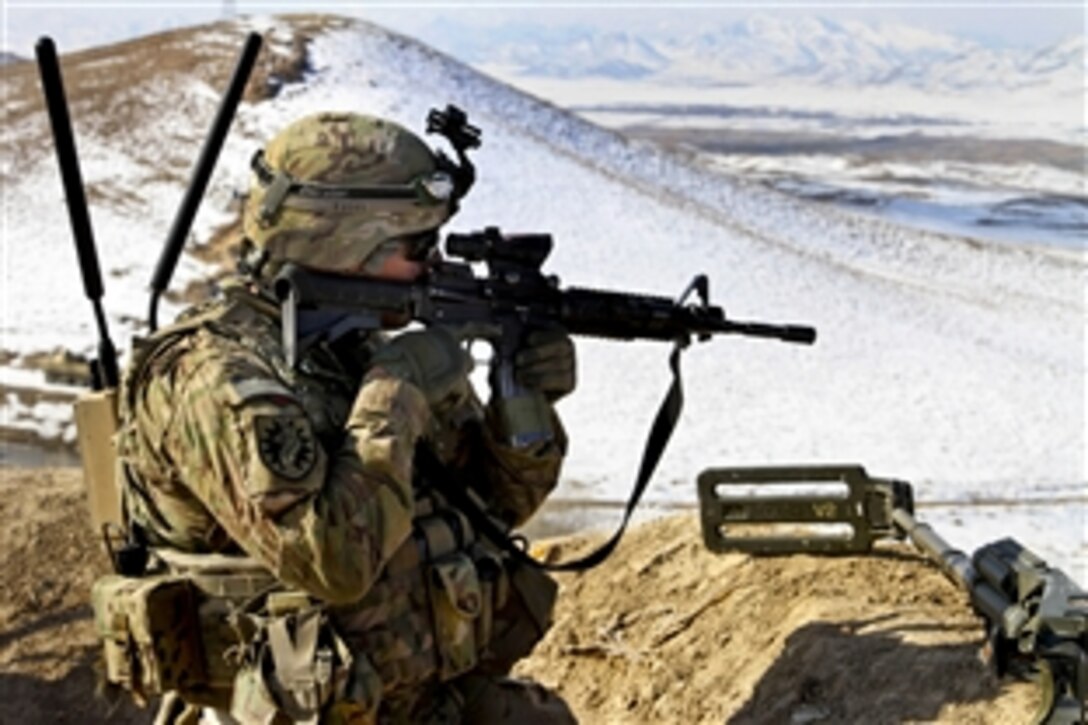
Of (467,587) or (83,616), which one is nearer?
(467,587)

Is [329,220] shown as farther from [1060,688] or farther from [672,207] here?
[672,207]

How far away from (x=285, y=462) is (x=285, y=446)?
0.11ft

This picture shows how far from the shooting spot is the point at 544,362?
391 centimetres

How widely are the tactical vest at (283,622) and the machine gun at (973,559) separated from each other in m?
1.50

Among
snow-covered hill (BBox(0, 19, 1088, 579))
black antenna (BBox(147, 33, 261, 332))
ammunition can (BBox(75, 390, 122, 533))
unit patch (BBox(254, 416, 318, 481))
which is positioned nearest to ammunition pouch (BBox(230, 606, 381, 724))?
unit patch (BBox(254, 416, 318, 481))

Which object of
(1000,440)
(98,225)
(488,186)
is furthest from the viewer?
(488,186)

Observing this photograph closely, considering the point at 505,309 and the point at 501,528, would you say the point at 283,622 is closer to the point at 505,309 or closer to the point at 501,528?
the point at 501,528

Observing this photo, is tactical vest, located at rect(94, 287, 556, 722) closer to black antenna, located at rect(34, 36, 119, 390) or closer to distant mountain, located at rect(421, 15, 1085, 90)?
black antenna, located at rect(34, 36, 119, 390)

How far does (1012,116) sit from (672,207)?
8864cm

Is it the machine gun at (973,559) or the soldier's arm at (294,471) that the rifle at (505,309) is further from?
the machine gun at (973,559)

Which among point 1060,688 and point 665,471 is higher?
point 1060,688

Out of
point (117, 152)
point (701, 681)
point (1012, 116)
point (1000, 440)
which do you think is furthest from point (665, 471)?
point (1012, 116)

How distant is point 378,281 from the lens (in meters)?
3.65

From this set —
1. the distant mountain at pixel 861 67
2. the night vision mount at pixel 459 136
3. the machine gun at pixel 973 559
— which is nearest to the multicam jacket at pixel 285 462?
the night vision mount at pixel 459 136
